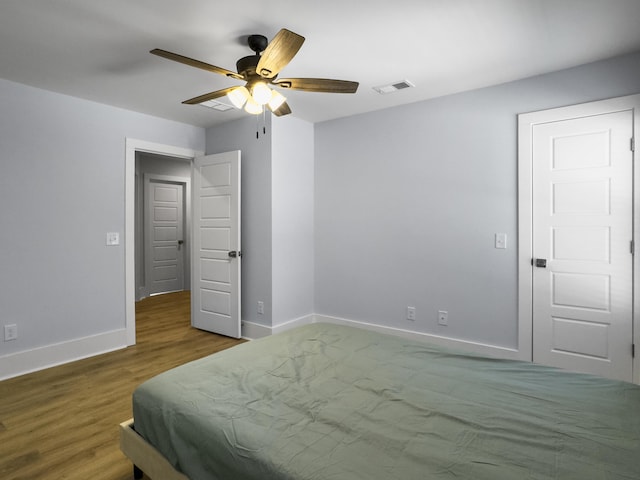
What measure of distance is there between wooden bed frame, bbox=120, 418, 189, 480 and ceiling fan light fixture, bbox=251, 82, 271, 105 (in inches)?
76.5

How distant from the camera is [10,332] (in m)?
3.10

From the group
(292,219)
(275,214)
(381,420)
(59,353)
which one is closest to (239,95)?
(275,214)

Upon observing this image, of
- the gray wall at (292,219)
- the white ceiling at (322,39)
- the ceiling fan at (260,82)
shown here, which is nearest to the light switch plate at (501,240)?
the white ceiling at (322,39)

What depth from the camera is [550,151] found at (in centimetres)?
297

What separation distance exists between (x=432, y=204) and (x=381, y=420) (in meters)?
2.59

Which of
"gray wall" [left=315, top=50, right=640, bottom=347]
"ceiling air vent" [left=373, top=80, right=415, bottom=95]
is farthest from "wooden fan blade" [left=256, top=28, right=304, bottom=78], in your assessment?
"gray wall" [left=315, top=50, right=640, bottom=347]

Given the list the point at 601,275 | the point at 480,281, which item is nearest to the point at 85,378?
the point at 480,281

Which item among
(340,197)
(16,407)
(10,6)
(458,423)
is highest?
(10,6)

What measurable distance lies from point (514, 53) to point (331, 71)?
1.34 meters

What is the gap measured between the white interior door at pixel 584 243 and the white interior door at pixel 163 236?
615 cm

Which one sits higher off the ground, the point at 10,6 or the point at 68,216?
the point at 10,6

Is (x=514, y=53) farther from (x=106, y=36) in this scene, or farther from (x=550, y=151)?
(x=106, y=36)

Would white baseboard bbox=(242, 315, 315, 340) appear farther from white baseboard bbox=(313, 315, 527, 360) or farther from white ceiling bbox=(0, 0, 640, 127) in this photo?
white ceiling bbox=(0, 0, 640, 127)

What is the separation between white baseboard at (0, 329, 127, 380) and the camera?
10.1 ft
